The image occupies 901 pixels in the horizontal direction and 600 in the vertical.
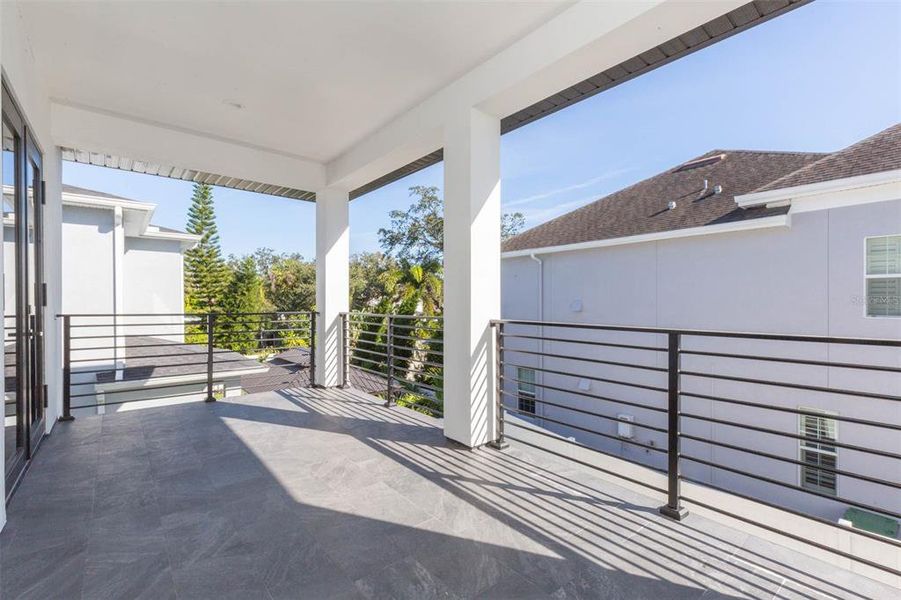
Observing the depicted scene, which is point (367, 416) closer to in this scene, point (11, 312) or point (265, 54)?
point (11, 312)

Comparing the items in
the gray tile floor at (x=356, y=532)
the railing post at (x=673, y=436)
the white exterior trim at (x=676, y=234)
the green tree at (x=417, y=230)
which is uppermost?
the green tree at (x=417, y=230)

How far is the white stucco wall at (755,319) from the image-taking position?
5113 millimetres

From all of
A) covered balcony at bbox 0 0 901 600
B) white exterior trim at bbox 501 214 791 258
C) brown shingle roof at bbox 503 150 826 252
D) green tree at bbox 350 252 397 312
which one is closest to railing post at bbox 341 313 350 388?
covered balcony at bbox 0 0 901 600

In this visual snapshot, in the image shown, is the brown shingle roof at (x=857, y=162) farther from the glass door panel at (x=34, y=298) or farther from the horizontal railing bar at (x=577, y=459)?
the glass door panel at (x=34, y=298)

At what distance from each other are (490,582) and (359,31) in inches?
116

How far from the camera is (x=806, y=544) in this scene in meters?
1.88

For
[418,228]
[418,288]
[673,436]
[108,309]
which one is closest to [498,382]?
[673,436]

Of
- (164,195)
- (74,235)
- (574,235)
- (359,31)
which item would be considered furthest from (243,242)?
(359,31)

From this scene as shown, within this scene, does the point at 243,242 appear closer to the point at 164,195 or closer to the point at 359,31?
the point at 164,195

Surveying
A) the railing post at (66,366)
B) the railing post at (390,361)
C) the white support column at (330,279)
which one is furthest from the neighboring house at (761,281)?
the railing post at (66,366)

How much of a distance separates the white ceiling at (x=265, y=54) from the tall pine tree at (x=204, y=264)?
1487 cm

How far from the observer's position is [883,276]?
5.08m

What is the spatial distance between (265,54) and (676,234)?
20.3 ft

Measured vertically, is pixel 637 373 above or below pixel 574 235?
below
